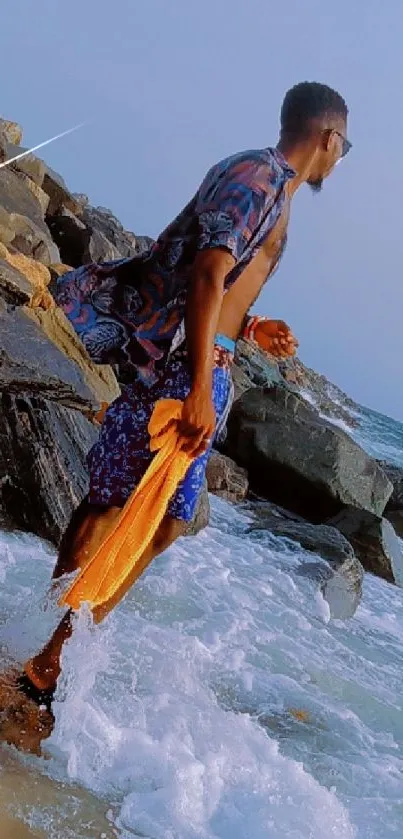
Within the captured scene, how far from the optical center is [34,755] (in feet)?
7.43

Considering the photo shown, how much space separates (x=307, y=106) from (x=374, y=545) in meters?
6.57

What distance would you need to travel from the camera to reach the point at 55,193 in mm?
16688

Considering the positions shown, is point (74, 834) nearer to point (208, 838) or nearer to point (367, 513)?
point (208, 838)

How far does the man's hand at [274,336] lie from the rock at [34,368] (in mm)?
2350

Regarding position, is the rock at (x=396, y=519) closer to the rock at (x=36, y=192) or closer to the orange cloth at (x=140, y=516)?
the rock at (x=36, y=192)

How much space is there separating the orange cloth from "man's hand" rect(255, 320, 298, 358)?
72cm

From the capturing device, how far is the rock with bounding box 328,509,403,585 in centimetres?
847

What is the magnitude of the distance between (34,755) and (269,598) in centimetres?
347

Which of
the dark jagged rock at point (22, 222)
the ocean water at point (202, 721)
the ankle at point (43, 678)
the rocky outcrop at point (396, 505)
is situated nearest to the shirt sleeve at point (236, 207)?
the ocean water at point (202, 721)

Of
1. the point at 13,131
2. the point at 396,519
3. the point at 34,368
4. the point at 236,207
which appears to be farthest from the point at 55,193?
the point at 236,207

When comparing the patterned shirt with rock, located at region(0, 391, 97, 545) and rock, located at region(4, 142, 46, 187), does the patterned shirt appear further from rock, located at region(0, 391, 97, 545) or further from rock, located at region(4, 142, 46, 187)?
rock, located at region(4, 142, 46, 187)

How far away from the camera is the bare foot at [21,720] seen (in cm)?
229

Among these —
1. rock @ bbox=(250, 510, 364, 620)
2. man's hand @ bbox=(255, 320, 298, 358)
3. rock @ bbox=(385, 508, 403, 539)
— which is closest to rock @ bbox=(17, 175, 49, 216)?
rock @ bbox=(385, 508, 403, 539)

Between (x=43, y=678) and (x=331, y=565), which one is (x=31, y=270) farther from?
(x=43, y=678)
